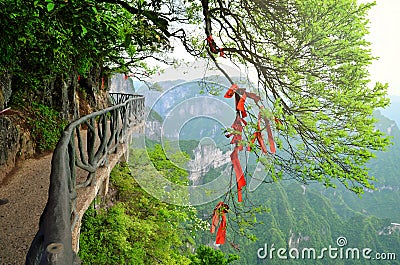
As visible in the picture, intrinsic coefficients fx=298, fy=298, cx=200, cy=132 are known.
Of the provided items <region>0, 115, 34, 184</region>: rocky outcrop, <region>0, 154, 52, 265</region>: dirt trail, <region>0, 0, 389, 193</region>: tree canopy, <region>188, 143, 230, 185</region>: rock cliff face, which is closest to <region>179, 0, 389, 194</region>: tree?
<region>0, 0, 389, 193</region>: tree canopy

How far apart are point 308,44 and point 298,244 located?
6024cm

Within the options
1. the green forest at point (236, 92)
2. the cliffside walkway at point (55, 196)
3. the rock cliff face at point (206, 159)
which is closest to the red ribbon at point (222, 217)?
the green forest at point (236, 92)

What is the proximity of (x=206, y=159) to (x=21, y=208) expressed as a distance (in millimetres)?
2047

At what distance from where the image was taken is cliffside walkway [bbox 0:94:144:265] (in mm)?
840

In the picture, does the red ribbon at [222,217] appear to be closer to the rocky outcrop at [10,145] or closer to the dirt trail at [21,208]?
the dirt trail at [21,208]

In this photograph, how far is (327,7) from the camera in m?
2.86

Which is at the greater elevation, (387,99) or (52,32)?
(52,32)

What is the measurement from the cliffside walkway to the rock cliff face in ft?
3.45

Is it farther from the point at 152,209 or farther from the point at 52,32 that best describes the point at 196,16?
the point at 152,209

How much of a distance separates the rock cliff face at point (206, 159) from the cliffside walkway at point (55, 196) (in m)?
1.05

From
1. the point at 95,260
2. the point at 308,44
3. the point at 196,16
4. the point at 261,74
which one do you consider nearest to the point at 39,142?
the point at 95,260

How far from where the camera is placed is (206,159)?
351 cm

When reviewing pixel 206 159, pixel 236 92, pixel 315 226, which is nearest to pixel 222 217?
pixel 236 92

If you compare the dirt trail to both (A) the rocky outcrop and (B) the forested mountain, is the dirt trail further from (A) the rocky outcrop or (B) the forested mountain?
(B) the forested mountain
